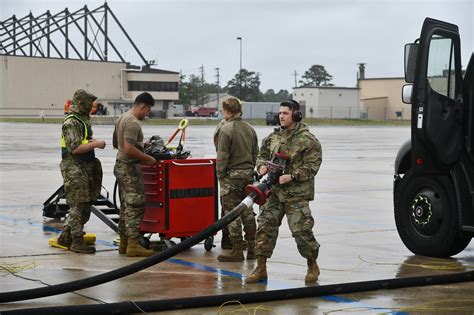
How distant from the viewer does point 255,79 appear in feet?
543

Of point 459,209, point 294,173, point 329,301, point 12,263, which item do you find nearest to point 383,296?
point 329,301

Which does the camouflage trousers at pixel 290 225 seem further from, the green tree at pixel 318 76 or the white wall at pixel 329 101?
the green tree at pixel 318 76

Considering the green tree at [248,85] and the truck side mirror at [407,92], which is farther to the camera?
the green tree at [248,85]

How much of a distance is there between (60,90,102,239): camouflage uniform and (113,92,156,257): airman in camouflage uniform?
0.45 metres

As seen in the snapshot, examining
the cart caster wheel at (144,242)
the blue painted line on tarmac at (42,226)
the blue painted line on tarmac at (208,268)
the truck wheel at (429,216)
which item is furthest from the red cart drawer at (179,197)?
the truck wheel at (429,216)

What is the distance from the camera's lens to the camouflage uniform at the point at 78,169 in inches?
399

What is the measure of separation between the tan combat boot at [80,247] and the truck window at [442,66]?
4315 mm

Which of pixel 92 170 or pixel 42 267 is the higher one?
pixel 92 170

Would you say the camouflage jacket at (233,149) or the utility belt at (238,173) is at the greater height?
the camouflage jacket at (233,149)

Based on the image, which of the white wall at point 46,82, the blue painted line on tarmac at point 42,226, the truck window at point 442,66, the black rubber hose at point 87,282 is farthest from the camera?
the white wall at point 46,82

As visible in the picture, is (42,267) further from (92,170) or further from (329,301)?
(329,301)

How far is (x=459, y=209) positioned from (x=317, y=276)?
214 centimetres

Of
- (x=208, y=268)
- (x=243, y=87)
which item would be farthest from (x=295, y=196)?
(x=243, y=87)

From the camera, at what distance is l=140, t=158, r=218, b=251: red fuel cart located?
10133 millimetres
